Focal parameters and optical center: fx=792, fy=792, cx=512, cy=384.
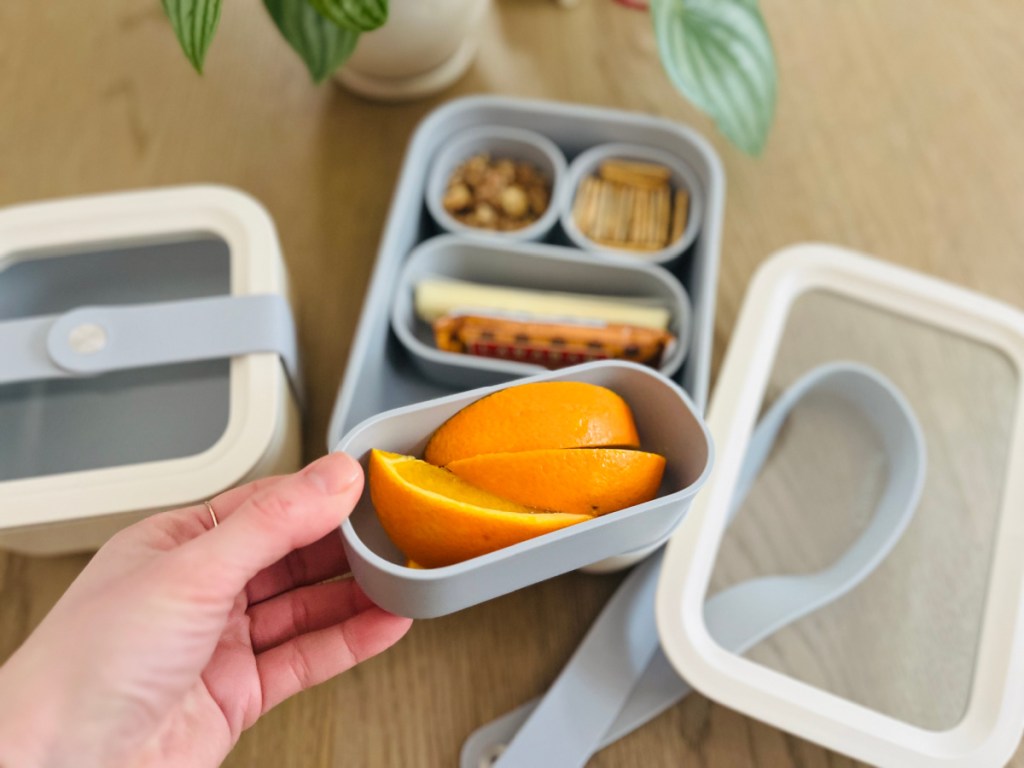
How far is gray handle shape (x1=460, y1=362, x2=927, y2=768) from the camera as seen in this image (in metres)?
0.46

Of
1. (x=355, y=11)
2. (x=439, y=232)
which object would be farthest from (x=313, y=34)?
(x=439, y=232)

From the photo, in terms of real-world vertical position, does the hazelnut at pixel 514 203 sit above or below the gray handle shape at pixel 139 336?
above

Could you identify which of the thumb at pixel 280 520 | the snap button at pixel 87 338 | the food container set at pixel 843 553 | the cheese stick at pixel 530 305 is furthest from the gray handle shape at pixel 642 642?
the snap button at pixel 87 338

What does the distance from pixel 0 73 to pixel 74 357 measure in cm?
43

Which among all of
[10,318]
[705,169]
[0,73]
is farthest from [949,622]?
[0,73]

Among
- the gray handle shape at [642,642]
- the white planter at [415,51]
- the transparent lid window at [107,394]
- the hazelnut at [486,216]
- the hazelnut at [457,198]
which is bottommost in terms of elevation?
the gray handle shape at [642,642]

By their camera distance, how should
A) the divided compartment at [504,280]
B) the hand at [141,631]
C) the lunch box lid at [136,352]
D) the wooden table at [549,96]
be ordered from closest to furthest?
the hand at [141,631] < the lunch box lid at [136,352] < the divided compartment at [504,280] < the wooden table at [549,96]

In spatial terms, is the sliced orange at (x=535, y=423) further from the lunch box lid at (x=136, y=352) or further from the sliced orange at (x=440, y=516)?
the lunch box lid at (x=136, y=352)

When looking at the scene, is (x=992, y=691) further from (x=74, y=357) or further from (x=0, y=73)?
(x=0, y=73)

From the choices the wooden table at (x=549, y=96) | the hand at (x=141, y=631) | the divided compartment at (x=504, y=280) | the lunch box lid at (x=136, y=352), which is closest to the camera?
the hand at (x=141, y=631)

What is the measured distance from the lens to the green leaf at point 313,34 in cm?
51

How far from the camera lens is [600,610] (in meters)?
0.51

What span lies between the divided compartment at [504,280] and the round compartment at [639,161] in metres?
0.02

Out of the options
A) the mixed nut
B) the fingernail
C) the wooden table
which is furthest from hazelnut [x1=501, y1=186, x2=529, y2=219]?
the fingernail
